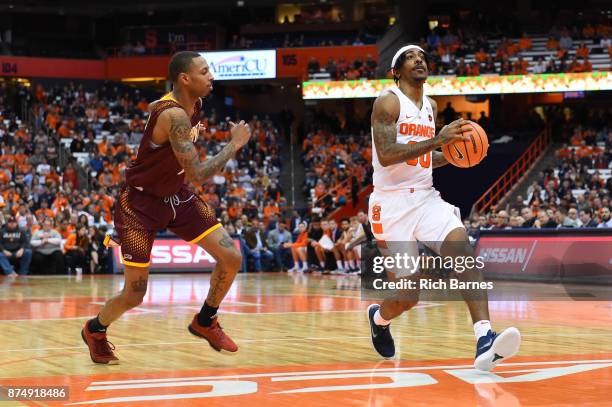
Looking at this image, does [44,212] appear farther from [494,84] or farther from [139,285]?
[139,285]

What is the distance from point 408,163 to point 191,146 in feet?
5.52

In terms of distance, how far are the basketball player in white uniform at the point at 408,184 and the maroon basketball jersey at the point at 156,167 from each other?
155 centimetres

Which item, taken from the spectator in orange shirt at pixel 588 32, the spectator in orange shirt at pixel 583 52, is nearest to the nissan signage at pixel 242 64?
the spectator in orange shirt at pixel 583 52

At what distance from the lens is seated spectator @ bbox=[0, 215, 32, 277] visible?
22719 millimetres

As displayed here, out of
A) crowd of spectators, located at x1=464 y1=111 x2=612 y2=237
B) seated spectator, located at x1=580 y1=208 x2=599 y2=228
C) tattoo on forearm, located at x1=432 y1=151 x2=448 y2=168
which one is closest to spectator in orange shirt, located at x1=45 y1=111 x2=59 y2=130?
crowd of spectators, located at x1=464 y1=111 x2=612 y2=237

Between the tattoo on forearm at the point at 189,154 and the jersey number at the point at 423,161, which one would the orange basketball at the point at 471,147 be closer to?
the jersey number at the point at 423,161

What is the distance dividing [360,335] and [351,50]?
30.0 m

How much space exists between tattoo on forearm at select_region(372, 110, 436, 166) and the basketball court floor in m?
1.56

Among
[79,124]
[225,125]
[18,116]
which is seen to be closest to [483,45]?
[225,125]

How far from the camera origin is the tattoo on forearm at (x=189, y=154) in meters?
6.69

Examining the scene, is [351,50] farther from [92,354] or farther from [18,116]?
[92,354]

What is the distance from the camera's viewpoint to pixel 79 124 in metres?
35.5

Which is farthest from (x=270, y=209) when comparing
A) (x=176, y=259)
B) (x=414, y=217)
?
(x=414, y=217)

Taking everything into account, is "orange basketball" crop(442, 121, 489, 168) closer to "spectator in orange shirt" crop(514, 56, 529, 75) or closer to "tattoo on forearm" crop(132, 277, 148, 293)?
"tattoo on forearm" crop(132, 277, 148, 293)
